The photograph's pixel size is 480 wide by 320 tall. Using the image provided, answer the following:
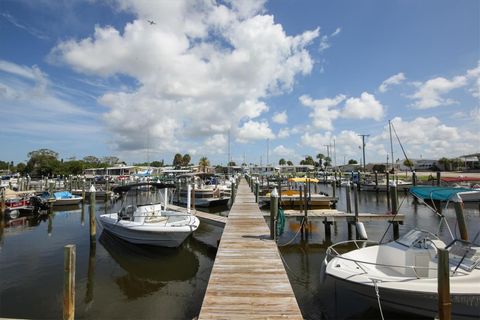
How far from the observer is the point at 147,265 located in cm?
1296

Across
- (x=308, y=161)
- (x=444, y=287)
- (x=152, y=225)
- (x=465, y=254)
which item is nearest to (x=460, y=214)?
(x=465, y=254)

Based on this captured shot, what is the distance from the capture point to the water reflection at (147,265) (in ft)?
35.8

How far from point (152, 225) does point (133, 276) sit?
265 cm

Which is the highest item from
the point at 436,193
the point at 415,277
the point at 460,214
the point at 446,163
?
the point at 446,163

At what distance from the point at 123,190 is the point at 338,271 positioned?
1205cm

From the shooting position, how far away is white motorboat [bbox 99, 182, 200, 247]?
13.7 meters

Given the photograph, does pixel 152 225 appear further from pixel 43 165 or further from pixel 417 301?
pixel 43 165

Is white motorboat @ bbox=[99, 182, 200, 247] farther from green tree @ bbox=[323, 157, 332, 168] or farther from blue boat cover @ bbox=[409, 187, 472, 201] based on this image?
green tree @ bbox=[323, 157, 332, 168]

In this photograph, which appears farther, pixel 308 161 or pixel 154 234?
pixel 308 161

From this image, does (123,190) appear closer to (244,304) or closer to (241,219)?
(241,219)

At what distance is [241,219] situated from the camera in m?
14.2

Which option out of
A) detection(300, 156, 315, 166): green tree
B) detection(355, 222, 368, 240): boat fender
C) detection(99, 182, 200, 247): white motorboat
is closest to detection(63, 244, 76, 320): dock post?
detection(99, 182, 200, 247): white motorboat

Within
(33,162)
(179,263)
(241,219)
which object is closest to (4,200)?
(179,263)

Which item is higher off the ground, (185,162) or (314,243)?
(185,162)
